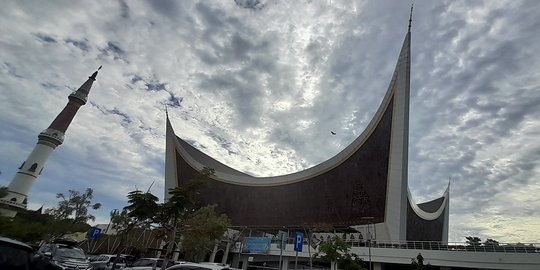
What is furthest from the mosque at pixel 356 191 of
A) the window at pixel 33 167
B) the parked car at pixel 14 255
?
the parked car at pixel 14 255

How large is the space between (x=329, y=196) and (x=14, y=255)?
3903cm

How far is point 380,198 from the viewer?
36188 millimetres

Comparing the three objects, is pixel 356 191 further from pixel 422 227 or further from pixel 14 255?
pixel 14 255

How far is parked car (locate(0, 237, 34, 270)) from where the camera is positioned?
224 inches

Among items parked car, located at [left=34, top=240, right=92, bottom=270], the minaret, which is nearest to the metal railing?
parked car, located at [left=34, top=240, right=92, bottom=270]

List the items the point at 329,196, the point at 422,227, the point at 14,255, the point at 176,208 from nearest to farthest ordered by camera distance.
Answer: the point at 14,255 → the point at 176,208 → the point at 329,196 → the point at 422,227

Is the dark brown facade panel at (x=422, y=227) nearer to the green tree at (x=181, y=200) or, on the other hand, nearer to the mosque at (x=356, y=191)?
the mosque at (x=356, y=191)

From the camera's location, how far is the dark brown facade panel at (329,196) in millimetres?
37188

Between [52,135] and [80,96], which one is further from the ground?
[80,96]

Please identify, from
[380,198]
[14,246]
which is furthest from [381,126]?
[14,246]

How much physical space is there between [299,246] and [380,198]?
21178 millimetres

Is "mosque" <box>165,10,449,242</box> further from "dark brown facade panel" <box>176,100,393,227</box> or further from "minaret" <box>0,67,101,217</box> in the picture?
"minaret" <box>0,67,101,217</box>

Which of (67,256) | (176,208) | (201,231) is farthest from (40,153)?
(201,231)

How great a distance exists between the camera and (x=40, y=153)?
56.6 meters
